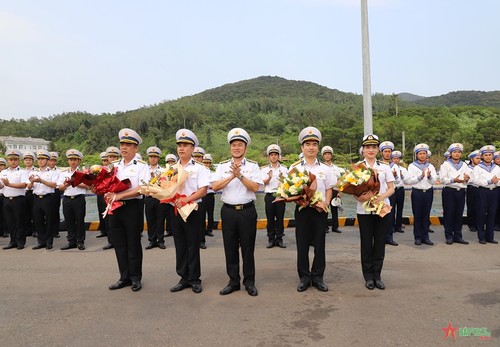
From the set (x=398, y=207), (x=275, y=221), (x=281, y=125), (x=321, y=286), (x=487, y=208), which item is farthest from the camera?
(x=281, y=125)

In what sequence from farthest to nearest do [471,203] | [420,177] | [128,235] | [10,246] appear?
[471,203] → [10,246] → [420,177] → [128,235]

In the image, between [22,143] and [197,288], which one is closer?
[197,288]

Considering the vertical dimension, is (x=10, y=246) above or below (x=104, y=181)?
below

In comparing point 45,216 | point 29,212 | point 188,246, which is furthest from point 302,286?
point 29,212

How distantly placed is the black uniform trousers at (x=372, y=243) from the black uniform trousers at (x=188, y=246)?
208 cm

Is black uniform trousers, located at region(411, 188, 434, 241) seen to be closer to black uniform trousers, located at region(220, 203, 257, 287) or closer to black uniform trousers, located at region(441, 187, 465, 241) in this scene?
black uniform trousers, located at region(441, 187, 465, 241)

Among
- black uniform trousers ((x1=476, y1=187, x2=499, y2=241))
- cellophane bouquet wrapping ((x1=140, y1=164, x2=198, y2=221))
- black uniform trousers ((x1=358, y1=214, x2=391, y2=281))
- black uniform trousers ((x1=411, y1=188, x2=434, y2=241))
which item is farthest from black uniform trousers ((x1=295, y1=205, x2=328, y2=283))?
black uniform trousers ((x1=476, y1=187, x2=499, y2=241))

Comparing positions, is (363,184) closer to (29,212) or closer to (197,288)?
(197,288)

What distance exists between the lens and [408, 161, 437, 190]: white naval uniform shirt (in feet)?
20.6

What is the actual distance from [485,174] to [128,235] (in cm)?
624

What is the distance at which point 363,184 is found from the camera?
4.05m

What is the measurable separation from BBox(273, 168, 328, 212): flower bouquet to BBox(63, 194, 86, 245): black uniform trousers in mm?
4424

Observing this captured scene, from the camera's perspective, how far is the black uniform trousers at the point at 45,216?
6570 millimetres

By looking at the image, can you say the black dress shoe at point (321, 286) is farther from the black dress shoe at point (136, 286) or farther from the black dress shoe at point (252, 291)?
the black dress shoe at point (136, 286)
